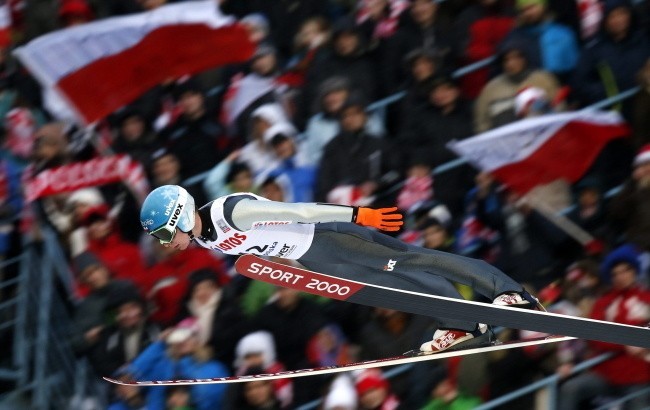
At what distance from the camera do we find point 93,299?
1048cm

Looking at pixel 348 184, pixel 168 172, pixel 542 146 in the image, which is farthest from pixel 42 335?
pixel 542 146

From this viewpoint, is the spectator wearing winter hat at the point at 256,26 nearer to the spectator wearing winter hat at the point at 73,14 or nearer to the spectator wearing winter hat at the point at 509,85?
the spectator wearing winter hat at the point at 73,14

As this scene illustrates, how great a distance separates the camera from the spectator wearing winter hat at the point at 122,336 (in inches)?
407

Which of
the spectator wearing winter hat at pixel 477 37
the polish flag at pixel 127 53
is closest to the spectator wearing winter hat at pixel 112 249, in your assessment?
the polish flag at pixel 127 53

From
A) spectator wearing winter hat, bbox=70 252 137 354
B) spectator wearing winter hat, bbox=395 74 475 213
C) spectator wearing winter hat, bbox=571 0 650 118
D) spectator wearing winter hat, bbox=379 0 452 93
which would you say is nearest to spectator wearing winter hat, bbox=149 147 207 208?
spectator wearing winter hat, bbox=70 252 137 354

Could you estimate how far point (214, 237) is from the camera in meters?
8.70

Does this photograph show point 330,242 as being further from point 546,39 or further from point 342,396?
point 546,39

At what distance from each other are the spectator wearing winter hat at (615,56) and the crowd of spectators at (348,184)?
0.05 feet

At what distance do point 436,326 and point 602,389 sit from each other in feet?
3.89

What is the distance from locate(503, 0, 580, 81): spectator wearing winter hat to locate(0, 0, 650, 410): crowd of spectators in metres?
0.01

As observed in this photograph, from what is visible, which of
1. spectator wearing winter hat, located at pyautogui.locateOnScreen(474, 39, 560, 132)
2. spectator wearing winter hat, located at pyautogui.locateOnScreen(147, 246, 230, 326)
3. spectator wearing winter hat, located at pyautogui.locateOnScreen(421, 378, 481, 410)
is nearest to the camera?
spectator wearing winter hat, located at pyautogui.locateOnScreen(421, 378, 481, 410)

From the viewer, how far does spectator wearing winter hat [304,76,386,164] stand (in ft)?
35.4

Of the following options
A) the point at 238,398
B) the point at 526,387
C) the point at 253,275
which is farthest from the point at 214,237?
the point at 526,387

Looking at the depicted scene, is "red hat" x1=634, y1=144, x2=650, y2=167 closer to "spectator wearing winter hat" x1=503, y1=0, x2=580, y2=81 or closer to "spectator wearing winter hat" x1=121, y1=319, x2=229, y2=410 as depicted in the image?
"spectator wearing winter hat" x1=503, y1=0, x2=580, y2=81
